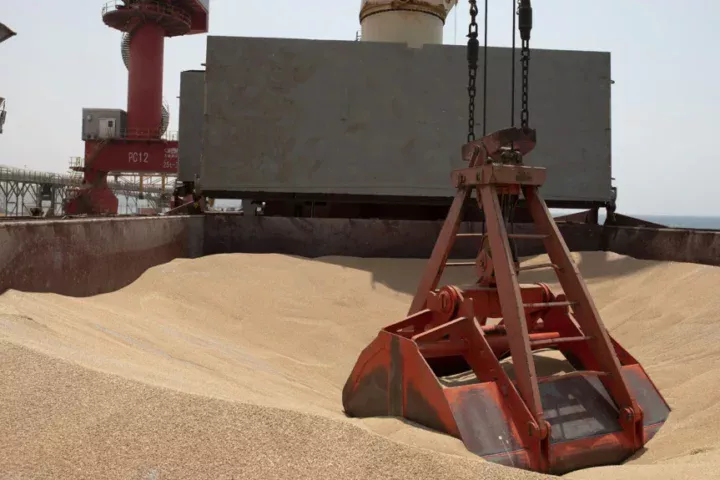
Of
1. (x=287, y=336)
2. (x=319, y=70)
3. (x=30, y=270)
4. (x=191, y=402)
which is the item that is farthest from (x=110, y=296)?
(x=319, y=70)

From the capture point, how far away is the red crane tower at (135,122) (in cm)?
3081

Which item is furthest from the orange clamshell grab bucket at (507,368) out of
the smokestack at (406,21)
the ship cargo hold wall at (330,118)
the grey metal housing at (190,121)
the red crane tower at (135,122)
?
the red crane tower at (135,122)

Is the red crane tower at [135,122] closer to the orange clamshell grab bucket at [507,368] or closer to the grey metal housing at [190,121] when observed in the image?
the grey metal housing at [190,121]

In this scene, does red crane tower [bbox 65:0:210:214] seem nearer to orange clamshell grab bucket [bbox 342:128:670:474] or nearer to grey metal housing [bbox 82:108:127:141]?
grey metal housing [bbox 82:108:127:141]

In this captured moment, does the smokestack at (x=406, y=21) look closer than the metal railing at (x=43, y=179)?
Yes

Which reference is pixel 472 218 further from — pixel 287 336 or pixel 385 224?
pixel 287 336

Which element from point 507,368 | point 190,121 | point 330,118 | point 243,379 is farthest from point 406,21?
point 243,379

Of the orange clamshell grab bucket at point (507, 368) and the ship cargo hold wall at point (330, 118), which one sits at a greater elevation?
the ship cargo hold wall at point (330, 118)

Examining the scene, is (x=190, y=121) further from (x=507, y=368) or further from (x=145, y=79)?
(x=145, y=79)

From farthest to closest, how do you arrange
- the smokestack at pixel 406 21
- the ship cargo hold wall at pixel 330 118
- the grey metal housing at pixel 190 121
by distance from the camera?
the smokestack at pixel 406 21 → the grey metal housing at pixel 190 121 → the ship cargo hold wall at pixel 330 118

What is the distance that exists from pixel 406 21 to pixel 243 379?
11.3 m

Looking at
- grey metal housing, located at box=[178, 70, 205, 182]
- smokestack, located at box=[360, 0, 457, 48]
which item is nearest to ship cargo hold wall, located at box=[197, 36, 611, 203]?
grey metal housing, located at box=[178, 70, 205, 182]

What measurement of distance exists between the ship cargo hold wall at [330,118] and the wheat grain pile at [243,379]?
3.41 metres

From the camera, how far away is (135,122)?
31922 mm
